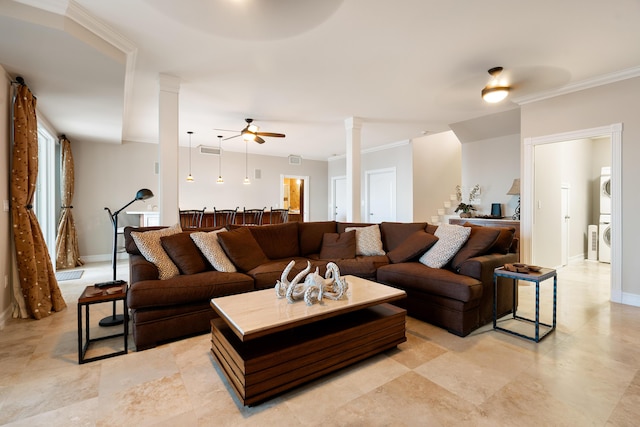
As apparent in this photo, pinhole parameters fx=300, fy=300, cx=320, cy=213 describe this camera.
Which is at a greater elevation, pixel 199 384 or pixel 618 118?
pixel 618 118

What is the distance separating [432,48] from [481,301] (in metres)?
2.42

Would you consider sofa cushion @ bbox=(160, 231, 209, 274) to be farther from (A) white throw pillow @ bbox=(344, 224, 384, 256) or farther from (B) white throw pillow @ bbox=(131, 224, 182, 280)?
(A) white throw pillow @ bbox=(344, 224, 384, 256)

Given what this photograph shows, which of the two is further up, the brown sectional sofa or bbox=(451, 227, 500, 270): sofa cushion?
bbox=(451, 227, 500, 270): sofa cushion

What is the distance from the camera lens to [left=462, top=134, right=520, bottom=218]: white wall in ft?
18.0

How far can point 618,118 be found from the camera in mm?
3455

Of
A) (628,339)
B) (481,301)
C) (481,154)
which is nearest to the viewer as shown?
(628,339)

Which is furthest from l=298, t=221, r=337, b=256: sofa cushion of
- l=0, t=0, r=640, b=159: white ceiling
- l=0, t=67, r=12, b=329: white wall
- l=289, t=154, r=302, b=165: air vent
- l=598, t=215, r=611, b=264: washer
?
l=598, t=215, r=611, b=264: washer

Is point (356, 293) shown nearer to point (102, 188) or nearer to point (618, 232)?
point (618, 232)

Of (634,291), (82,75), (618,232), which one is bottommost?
(634,291)

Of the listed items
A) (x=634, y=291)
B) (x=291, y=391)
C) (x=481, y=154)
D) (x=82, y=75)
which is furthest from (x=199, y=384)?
(x=481, y=154)

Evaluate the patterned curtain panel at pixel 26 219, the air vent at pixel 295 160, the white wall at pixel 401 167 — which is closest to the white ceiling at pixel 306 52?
the patterned curtain panel at pixel 26 219

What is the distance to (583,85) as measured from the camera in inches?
143

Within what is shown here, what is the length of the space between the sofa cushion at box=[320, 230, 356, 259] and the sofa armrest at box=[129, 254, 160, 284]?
6.11ft

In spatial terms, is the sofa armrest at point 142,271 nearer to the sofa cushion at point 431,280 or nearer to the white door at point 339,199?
the sofa cushion at point 431,280
